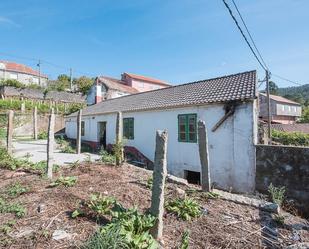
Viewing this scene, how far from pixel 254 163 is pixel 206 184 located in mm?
4572

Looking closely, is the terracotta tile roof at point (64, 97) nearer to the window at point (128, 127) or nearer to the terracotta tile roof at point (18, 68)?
the terracotta tile roof at point (18, 68)

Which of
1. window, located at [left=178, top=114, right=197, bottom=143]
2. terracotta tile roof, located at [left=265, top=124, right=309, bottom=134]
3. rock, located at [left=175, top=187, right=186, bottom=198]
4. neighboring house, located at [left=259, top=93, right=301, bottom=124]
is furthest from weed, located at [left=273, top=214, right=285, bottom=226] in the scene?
neighboring house, located at [left=259, top=93, right=301, bottom=124]

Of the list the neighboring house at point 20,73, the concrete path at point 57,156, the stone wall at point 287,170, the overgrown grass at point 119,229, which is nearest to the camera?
the overgrown grass at point 119,229

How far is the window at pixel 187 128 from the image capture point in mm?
12828

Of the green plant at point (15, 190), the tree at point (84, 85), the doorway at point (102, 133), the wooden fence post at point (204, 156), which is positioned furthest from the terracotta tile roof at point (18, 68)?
the wooden fence post at point (204, 156)

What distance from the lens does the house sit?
3694cm

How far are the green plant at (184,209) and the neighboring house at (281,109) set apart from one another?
149 feet

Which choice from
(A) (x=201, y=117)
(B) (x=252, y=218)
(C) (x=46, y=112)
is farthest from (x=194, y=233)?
(C) (x=46, y=112)

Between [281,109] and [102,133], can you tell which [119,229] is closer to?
[102,133]

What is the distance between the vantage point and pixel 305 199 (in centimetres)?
861

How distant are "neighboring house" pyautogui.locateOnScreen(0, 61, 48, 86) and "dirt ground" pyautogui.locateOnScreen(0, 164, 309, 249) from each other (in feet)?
178

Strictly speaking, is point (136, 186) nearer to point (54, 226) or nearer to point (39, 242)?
point (54, 226)

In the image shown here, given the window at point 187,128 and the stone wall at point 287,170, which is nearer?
the stone wall at point 287,170

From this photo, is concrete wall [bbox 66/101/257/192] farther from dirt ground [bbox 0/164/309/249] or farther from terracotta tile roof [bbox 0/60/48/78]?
terracotta tile roof [bbox 0/60/48/78]
